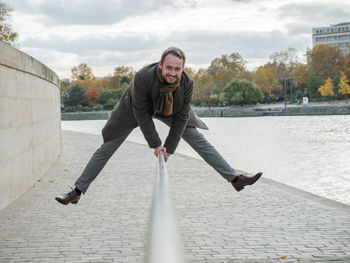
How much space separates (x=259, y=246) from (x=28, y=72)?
6.09 meters

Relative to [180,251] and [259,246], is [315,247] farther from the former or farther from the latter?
[180,251]

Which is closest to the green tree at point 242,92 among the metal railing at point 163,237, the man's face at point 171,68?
the man's face at point 171,68

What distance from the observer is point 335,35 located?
6570 inches

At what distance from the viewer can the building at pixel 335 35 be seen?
162 meters

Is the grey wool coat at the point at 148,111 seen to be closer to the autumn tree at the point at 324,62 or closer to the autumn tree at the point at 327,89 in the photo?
the autumn tree at the point at 327,89

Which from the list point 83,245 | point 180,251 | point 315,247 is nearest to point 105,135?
point 83,245

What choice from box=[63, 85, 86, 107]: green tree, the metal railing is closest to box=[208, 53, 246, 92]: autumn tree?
box=[63, 85, 86, 107]: green tree

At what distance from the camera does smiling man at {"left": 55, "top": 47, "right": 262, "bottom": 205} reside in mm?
4090

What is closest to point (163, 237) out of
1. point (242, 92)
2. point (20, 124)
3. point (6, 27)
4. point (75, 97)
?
point (20, 124)

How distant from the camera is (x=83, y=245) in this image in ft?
16.2

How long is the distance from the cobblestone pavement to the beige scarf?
4.13ft

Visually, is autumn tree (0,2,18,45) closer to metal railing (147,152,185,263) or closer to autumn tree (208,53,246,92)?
metal railing (147,152,185,263)

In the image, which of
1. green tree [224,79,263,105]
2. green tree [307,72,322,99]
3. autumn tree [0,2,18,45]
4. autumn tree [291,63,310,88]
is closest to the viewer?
autumn tree [0,2,18,45]

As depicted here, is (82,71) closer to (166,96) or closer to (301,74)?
(301,74)
